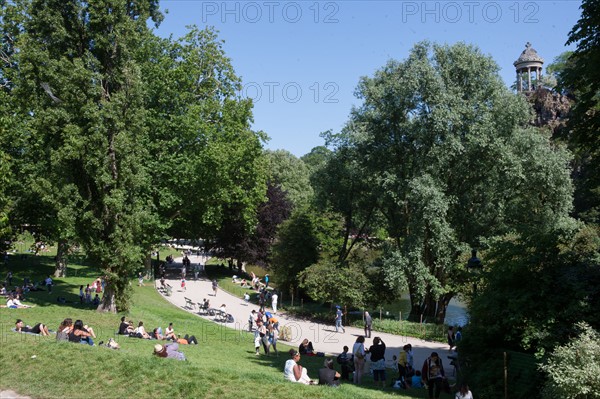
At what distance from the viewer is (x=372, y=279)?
1357 inches

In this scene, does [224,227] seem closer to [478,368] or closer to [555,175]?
[555,175]

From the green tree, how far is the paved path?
371cm

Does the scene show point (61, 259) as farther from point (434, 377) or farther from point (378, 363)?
point (434, 377)

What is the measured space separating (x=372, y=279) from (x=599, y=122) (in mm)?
20452

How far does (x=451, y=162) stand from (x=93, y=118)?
1972 cm

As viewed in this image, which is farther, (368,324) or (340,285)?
(340,285)

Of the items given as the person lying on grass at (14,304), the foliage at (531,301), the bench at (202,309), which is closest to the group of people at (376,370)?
the foliage at (531,301)

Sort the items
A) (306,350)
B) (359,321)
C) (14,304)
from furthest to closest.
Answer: (359,321), (14,304), (306,350)

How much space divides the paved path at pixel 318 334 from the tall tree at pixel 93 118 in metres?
8.08

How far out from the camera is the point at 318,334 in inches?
1164

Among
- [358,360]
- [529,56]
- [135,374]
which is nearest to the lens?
[135,374]

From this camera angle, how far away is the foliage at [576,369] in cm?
1198

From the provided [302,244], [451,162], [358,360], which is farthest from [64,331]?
[302,244]

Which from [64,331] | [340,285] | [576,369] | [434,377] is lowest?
[434,377]
